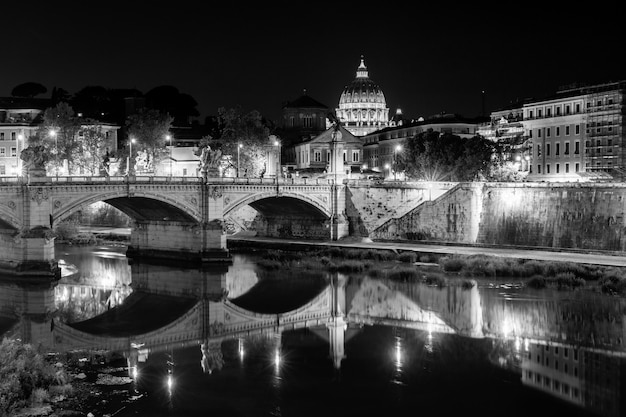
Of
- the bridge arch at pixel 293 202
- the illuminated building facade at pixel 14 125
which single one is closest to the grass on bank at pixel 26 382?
the bridge arch at pixel 293 202

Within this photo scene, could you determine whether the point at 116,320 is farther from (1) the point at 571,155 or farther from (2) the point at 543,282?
(1) the point at 571,155

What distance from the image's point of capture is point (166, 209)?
5178 centimetres

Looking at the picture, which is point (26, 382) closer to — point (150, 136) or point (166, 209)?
point (166, 209)

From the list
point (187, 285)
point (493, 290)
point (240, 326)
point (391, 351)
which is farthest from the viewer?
point (187, 285)

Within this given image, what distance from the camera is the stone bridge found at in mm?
43469

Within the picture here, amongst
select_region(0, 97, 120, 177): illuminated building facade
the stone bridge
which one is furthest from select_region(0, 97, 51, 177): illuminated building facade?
the stone bridge

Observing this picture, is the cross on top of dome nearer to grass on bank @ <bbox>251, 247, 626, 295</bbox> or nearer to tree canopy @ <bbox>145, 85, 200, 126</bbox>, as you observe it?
tree canopy @ <bbox>145, 85, 200, 126</bbox>

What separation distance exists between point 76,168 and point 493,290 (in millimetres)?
46621

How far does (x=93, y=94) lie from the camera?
351ft

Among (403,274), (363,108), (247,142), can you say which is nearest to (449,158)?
(247,142)

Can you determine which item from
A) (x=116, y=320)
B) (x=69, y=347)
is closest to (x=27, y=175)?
(x=116, y=320)

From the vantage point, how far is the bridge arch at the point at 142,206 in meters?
45.7

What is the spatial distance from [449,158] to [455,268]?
1069 inches

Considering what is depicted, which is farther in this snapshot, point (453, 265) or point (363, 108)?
point (363, 108)
